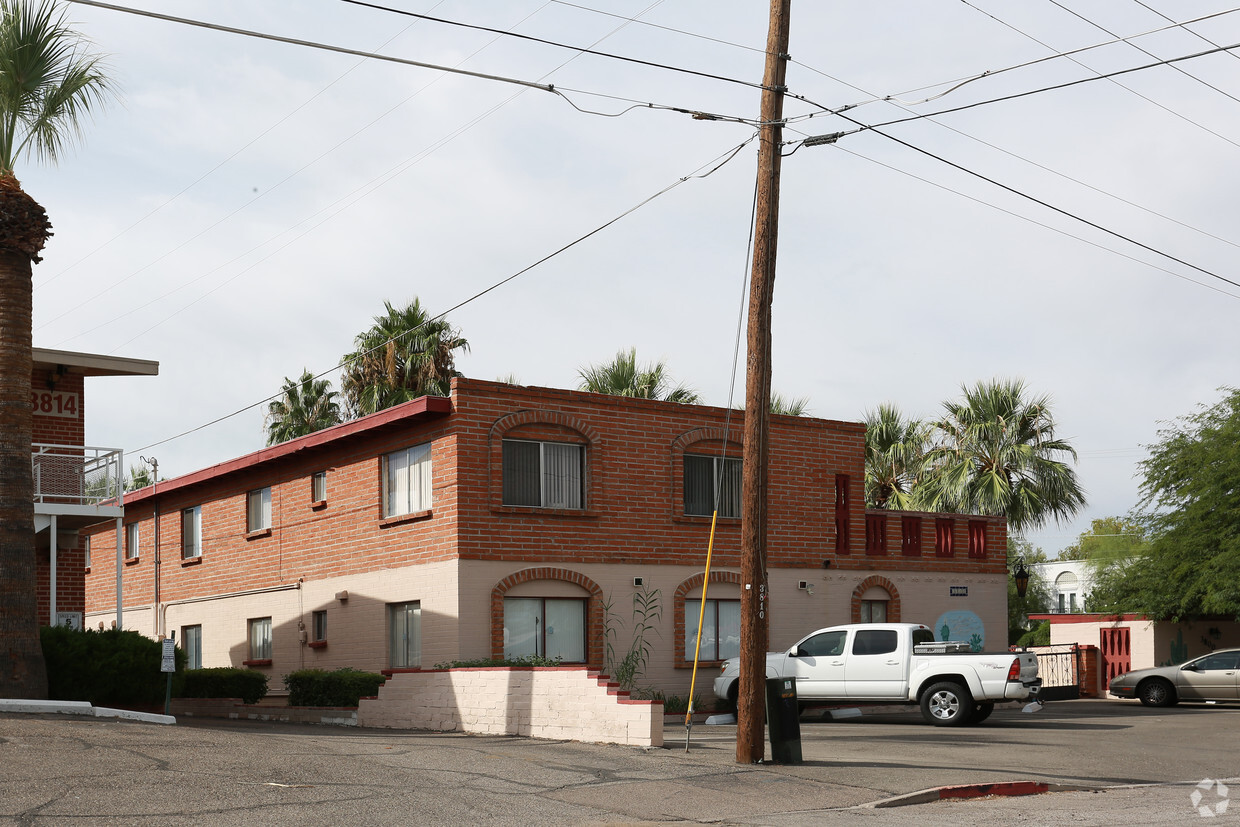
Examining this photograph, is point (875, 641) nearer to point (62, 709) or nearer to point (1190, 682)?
point (1190, 682)

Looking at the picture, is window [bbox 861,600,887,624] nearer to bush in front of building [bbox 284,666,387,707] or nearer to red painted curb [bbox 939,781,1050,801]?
bush in front of building [bbox 284,666,387,707]

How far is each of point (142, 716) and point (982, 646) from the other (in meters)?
18.8

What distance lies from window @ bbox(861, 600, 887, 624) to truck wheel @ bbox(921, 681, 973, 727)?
6836mm

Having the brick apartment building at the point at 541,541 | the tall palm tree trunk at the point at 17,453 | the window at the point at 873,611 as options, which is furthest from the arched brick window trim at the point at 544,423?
the tall palm tree trunk at the point at 17,453

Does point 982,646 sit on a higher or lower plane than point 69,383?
lower

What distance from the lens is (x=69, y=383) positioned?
83.0ft

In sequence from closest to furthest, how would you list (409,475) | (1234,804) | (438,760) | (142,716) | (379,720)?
(1234,804) → (438,760) → (142,716) → (379,720) → (409,475)

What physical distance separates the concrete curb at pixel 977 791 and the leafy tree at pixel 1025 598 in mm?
39994

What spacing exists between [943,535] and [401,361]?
14509mm

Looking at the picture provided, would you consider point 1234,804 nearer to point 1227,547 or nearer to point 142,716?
point 142,716

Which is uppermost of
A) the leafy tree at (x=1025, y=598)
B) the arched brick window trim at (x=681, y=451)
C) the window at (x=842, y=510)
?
the arched brick window trim at (x=681, y=451)

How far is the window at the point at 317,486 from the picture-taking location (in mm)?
27000

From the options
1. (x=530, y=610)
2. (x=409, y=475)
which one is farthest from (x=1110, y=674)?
(x=409, y=475)

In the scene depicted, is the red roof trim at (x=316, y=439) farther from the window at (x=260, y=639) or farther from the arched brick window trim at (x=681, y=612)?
the arched brick window trim at (x=681, y=612)
